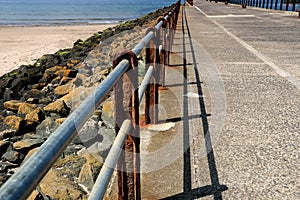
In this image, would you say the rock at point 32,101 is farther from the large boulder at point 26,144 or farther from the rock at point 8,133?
the large boulder at point 26,144

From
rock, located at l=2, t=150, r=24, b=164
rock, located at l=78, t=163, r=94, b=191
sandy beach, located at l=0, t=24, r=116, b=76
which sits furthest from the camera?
sandy beach, located at l=0, t=24, r=116, b=76

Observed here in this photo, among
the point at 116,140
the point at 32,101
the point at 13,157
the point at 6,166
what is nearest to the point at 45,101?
the point at 32,101

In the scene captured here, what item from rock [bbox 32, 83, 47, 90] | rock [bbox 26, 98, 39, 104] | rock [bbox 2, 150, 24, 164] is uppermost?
rock [bbox 2, 150, 24, 164]

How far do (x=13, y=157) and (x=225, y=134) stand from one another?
2.97 metres

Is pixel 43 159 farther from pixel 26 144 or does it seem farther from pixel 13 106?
pixel 13 106

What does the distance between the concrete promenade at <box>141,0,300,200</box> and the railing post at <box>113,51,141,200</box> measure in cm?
41

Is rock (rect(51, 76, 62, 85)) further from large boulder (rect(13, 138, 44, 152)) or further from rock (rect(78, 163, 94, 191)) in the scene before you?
rock (rect(78, 163, 94, 191))

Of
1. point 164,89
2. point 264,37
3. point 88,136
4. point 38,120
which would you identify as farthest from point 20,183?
point 264,37

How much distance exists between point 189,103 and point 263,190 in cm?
223

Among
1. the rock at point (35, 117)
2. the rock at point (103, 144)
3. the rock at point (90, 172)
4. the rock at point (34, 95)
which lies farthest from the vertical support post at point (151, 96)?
the rock at point (34, 95)

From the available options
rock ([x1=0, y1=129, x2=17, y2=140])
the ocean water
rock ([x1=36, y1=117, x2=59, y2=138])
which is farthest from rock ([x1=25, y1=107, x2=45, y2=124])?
the ocean water

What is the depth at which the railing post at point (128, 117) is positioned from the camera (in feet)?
7.45

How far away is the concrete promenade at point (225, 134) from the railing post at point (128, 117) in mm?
415

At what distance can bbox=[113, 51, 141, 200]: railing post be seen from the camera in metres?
2.27
